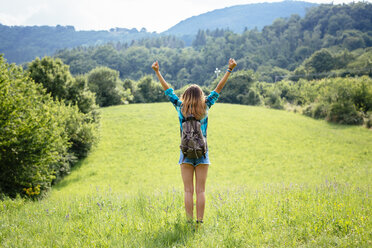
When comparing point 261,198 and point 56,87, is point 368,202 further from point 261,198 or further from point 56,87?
point 56,87

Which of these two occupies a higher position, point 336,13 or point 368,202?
point 336,13

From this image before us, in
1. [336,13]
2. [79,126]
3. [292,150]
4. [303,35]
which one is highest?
[336,13]

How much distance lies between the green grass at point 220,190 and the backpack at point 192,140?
1.12 metres

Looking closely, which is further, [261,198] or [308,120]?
[308,120]

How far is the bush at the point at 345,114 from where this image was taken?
104 feet

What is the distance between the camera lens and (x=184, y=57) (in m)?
112

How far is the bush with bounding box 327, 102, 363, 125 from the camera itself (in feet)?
104

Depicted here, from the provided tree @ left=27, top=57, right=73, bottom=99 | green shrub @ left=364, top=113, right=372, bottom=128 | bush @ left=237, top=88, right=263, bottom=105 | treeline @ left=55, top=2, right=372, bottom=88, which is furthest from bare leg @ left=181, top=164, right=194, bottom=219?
treeline @ left=55, top=2, right=372, bottom=88

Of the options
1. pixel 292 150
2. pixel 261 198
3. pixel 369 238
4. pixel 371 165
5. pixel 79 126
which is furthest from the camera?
pixel 292 150

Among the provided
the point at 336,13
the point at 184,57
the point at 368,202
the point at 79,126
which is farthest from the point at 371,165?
the point at 336,13

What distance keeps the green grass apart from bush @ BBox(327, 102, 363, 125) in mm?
1968

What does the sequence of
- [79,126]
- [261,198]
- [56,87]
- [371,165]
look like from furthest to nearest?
[56,87], [79,126], [371,165], [261,198]

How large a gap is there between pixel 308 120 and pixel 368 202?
35236 millimetres

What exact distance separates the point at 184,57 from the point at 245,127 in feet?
284
